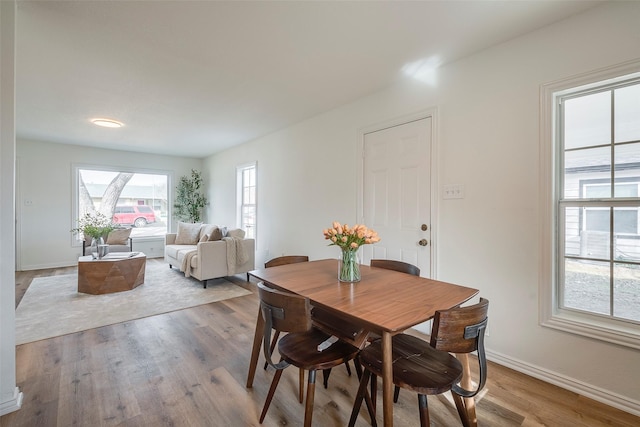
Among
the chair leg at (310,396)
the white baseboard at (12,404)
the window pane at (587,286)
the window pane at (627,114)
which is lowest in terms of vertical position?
the white baseboard at (12,404)

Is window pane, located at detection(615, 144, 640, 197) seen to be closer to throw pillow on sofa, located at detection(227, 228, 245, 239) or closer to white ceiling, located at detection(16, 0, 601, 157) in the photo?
white ceiling, located at detection(16, 0, 601, 157)

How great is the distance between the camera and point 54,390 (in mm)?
1816

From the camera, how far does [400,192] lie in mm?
2783

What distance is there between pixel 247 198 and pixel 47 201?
3.83 metres

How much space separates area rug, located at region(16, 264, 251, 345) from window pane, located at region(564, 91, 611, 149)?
3796 millimetres

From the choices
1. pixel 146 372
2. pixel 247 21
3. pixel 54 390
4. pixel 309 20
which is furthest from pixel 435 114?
pixel 54 390

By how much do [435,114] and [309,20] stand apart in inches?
53.1

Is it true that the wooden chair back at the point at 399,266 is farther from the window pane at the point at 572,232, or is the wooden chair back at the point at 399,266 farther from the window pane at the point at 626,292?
the window pane at the point at 626,292

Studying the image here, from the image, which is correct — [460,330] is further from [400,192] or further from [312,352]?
[400,192]

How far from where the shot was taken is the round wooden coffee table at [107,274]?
372cm

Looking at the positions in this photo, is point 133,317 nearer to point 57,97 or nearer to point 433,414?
point 57,97

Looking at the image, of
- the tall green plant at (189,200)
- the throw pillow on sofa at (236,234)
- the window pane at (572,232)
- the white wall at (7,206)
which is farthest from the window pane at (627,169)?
the tall green plant at (189,200)

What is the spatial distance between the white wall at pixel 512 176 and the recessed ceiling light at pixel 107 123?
3.82 m

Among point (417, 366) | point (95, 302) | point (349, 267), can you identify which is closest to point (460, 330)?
point (417, 366)
